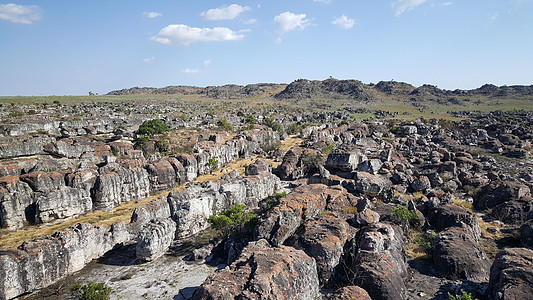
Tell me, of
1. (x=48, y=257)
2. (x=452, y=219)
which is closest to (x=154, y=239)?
(x=48, y=257)

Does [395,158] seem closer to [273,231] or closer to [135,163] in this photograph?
[273,231]

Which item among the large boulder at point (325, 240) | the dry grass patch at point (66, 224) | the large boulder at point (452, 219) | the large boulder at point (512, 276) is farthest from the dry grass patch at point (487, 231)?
the dry grass patch at point (66, 224)

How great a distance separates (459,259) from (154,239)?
59.7 ft

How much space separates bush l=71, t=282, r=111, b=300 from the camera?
47.3 feet

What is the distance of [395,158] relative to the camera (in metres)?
41.2

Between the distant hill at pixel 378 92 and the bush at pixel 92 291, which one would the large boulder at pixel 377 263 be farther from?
the distant hill at pixel 378 92

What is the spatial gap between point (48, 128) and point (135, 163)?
3012 centimetres

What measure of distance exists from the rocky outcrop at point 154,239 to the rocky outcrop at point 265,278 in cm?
814

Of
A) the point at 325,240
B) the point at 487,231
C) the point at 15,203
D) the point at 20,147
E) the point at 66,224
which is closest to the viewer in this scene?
the point at 325,240

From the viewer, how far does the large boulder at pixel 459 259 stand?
15.2 metres

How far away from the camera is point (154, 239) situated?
1861cm

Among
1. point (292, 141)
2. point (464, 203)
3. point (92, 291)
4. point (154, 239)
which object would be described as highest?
point (292, 141)

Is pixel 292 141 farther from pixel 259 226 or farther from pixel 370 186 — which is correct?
pixel 259 226

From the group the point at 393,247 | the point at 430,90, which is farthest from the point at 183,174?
the point at 430,90
